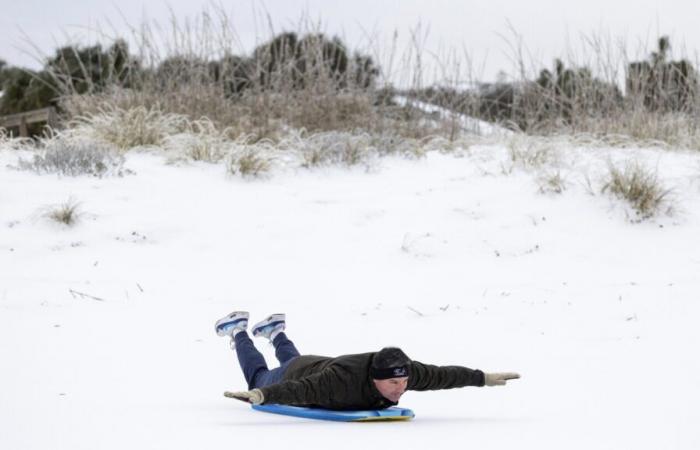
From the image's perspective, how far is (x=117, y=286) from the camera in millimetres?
6699

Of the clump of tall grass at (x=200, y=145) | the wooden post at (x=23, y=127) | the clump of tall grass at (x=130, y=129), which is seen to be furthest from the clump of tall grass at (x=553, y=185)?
the wooden post at (x=23, y=127)

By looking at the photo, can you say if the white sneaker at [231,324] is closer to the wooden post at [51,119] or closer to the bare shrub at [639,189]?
the bare shrub at [639,189]

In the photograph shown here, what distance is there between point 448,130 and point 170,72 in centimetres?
338

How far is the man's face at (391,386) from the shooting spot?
391 centimetres

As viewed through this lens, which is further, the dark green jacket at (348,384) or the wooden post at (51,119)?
the wooden post at (51,119)

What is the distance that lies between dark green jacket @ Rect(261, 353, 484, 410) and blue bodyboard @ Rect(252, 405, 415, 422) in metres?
0.04

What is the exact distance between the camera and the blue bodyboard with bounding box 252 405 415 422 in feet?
12.8

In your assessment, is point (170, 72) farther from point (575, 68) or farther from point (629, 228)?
point (629, 228)

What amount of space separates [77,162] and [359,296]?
3359 millimetres

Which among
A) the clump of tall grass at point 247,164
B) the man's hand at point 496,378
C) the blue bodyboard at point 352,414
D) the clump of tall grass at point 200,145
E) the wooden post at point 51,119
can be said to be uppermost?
the wooden post at point 51,119

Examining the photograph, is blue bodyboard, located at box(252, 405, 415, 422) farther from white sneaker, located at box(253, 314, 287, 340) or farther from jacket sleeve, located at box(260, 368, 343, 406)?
white sneaker, located at box(253, 314, 287, 340)

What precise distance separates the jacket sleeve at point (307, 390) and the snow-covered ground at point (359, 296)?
109 mm

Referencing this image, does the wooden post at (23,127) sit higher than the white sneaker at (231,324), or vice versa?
the wooden post at (23,127)

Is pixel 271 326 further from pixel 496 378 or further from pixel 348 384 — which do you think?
pixel 496 378
